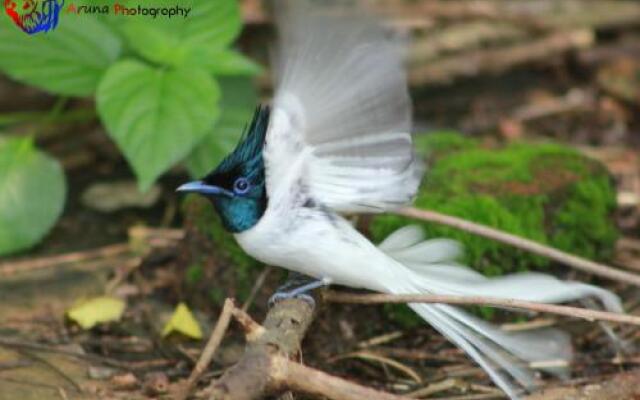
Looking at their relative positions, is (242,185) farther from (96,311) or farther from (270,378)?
(96,311)

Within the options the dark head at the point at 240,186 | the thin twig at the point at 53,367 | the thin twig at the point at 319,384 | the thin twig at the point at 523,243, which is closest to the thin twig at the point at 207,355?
the thin twig at the point at 319,384

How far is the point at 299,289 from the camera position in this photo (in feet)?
8.98

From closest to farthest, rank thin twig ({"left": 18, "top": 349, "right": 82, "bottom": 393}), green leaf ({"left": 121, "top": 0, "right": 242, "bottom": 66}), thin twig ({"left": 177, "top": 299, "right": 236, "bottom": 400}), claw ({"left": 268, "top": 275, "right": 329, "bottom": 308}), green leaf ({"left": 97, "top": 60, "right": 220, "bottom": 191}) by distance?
thin twig ({"left": 177, "top": 299, "right": 236, "bottom": 400}) → claw ({"left": 268, "top": 275, "right": 329, "bottom": 308}) → thin twig ({"left": 18, "top": 349, "right": 82, "bottom": 393}) → green leaf ({"left": 97, "top": 60, "right": 220, "bottom": 191}) → green leaf ({"left": 121, "top": 0, "right": 242, "bottom": 66})

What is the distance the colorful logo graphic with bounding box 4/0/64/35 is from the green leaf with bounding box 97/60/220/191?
258 millimetres

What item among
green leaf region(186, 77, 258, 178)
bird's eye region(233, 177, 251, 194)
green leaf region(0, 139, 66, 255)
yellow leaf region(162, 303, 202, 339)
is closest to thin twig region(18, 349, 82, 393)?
yellow leaf region(162, 303, 202, 339)

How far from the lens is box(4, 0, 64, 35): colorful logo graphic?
346 cm

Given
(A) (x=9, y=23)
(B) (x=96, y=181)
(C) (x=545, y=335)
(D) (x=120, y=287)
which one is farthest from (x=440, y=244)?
(B) (x=96, y=181)

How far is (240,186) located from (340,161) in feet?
0.91

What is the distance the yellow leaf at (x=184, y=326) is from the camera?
324 centimetres

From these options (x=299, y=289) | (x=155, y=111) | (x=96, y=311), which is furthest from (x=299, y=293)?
(x=155, y=111)

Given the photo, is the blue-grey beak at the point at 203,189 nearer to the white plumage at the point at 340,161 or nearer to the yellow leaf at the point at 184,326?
the white plumage at the point at 340,161

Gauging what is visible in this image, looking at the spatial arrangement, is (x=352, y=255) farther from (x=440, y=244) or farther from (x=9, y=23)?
(x=9, y=23)

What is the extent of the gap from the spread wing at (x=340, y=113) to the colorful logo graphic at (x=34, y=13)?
42.5 inches

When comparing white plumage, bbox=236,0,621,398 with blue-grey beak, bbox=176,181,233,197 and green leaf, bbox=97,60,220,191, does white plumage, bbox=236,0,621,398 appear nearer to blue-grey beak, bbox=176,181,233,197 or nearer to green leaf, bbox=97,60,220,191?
blue-grey beak, bbox=176,181,233,197
